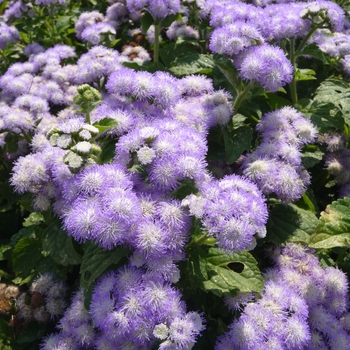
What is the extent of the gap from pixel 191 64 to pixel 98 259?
87.9 inches

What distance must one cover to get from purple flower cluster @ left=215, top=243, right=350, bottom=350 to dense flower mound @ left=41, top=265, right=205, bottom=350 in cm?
36

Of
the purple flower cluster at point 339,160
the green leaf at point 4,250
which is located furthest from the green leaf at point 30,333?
the purple flower cluster at point 339,160

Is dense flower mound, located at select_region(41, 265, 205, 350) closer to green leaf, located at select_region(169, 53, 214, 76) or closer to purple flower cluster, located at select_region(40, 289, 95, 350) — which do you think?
purple flower cluster, located at select_region(40, 289, 95, 350)

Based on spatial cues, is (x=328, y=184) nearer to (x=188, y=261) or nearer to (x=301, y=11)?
(x=301, y=11)

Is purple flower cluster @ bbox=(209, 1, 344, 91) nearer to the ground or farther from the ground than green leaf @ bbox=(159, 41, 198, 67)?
farther from the ground

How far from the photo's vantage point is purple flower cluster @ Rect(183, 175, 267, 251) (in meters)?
2.18

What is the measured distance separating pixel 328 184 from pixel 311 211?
597 mm

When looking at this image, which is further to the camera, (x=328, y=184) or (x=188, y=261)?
(x=328, y=184)

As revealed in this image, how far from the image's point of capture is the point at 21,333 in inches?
123

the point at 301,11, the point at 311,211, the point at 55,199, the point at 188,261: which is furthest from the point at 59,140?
the point at 301,11

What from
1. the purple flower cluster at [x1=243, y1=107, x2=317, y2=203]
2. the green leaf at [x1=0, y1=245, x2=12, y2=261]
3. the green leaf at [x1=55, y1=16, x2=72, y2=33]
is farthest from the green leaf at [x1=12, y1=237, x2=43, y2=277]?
the green leaf at [x1=55, y1=16, x2=72, y2=33]

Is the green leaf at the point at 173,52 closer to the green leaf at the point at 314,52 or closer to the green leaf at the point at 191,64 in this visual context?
the green leaf at the point at 191,64

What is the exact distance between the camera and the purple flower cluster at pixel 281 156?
9.23ft

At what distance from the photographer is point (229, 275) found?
2.58 meters
